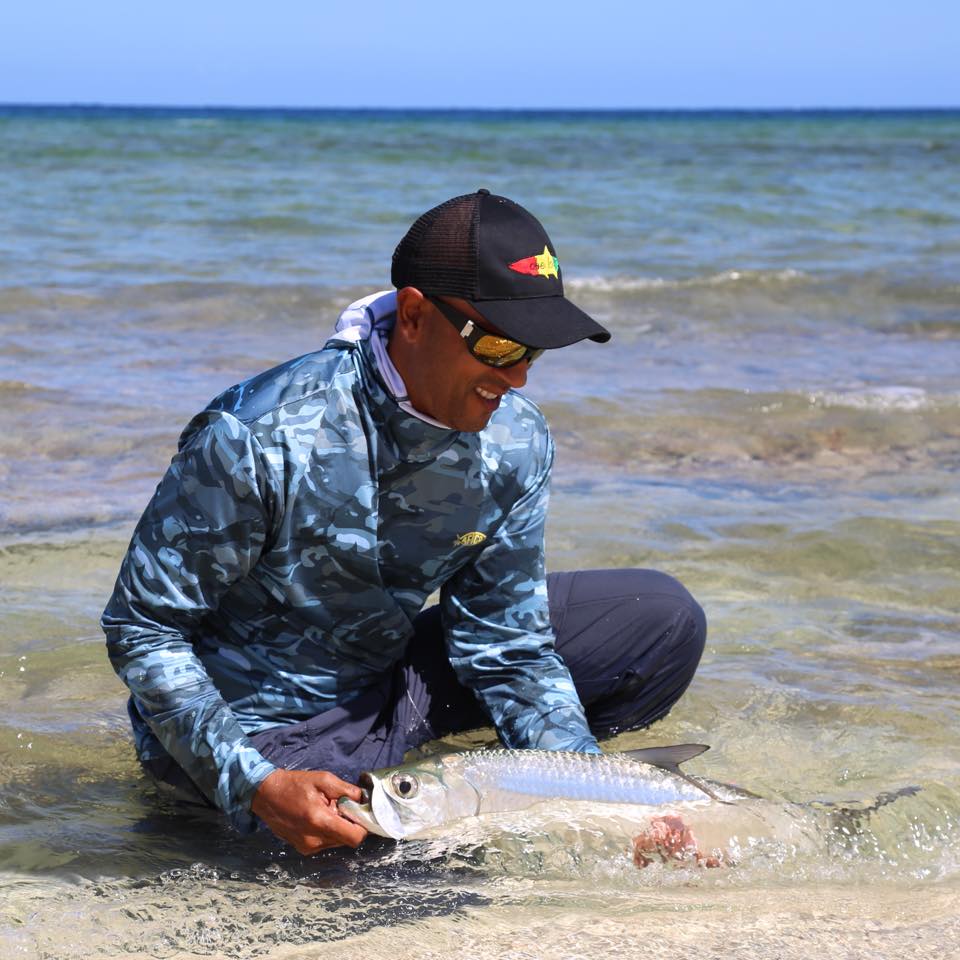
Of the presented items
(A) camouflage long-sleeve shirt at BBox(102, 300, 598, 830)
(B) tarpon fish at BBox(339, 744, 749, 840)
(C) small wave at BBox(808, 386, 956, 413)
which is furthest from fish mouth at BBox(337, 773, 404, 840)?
(C) small wave at BBox(808, 386, 956, 413)

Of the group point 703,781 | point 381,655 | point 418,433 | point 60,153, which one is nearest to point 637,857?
point 703,781

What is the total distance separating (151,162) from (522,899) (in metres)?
27.3

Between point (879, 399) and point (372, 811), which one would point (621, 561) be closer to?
point (372, 811)

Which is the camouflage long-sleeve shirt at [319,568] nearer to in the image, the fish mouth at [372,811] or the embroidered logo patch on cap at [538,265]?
the fish mouth at [372,811]

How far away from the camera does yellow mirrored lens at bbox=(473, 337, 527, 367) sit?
9.11 ft

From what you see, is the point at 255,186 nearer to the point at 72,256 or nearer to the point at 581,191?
the point at 581,191

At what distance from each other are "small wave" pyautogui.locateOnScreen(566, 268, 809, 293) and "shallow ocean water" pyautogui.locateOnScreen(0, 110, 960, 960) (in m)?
0.05

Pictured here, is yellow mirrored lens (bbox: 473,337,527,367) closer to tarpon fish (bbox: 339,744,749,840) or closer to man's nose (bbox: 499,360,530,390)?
man's nose (bbox: 499,360,530,390)

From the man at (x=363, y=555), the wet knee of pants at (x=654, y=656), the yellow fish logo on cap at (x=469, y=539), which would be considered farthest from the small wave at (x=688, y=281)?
the yellow fish logo on cap at (x=469, y=539)

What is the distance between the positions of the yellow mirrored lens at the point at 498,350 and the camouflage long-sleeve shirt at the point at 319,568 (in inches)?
8.5

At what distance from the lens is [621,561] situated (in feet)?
18.1

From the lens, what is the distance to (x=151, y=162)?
1125 inches

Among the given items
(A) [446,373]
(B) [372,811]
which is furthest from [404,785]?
(A) [446,373]

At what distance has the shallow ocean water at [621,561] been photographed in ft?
9.55
